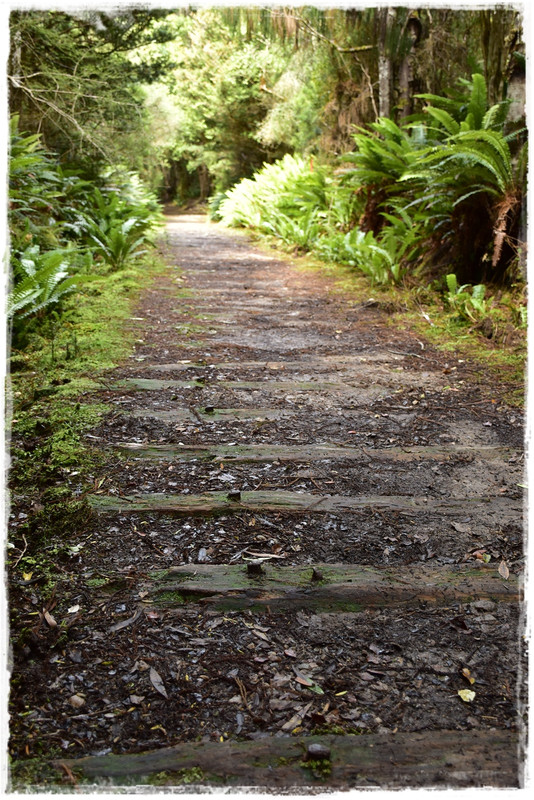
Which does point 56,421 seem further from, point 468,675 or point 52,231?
point 52,231

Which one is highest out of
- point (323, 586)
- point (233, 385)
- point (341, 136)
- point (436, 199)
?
point (341, 136)

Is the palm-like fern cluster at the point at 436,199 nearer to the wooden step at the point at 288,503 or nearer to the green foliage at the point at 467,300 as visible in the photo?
the green foliage at the point at 467,300

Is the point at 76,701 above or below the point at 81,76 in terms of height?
below

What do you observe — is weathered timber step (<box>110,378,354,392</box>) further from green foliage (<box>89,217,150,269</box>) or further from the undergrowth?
green foliage (<box>89,217,150,269</box>)

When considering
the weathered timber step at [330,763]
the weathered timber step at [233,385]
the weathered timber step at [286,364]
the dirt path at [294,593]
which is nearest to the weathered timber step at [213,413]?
the dirt path at [294,593]

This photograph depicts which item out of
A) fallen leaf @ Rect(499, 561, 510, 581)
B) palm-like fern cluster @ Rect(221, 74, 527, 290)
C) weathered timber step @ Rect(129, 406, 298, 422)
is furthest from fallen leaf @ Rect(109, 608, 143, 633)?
palm-like fern cluster @ Rect(221, 74, 527, 290)

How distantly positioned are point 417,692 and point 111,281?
534 cm

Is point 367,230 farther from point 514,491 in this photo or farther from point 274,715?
point 274,715

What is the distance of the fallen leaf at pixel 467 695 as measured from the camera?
152 cm

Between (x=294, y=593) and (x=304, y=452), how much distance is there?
98cm

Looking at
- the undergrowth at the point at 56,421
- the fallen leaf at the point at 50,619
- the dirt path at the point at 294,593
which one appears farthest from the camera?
the undergrowth at the point at 56,421

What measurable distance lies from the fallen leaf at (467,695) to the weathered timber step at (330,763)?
0.13 meters

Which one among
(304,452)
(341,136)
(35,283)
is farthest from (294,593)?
(341,136)

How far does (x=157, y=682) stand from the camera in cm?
154
